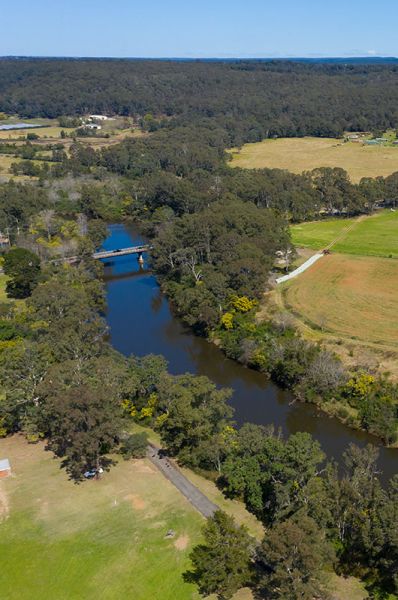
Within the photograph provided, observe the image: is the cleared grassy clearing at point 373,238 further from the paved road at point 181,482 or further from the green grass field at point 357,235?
the paved road at point 181,482

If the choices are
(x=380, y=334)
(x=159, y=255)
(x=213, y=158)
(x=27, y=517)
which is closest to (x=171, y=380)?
(x=27, y=517)

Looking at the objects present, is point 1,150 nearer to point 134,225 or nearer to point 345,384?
point 134,225

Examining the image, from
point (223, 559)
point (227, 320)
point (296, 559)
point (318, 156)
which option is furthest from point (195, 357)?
point (318, 156)

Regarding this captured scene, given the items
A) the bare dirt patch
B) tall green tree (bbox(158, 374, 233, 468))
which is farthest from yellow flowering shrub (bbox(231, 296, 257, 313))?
the bare dirt patch

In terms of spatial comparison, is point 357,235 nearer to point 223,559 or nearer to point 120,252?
point 120,252

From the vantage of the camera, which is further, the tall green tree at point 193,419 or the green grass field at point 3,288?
the green grass field at point 3,288

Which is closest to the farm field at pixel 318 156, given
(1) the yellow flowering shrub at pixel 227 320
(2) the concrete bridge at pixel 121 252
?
(2) the concrete bridge at pixel 121 252

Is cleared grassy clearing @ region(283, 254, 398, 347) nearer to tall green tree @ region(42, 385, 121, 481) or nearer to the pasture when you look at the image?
the pasture
